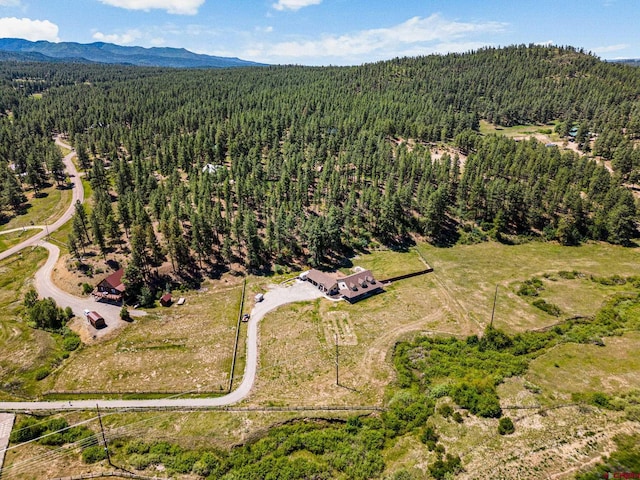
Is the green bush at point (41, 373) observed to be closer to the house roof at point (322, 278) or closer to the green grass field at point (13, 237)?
the house roof at point (322, 278)

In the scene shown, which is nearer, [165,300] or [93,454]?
[93,454]

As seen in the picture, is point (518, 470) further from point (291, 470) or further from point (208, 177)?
point (208, 177)

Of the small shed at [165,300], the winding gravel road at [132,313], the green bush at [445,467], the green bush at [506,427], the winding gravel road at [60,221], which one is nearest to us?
the green bush at [445,467]

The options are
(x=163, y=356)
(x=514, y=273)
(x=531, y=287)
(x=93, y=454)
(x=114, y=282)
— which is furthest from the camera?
(x=514, y=273)

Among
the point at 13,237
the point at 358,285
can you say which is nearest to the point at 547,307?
the point at 358,285

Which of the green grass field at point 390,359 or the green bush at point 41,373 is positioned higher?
the green grass field at point 390,359

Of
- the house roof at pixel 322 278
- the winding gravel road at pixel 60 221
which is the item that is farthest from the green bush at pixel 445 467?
the winding gravel road at pixel 60 221

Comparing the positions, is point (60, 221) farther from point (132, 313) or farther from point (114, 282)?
point (132, 313)
